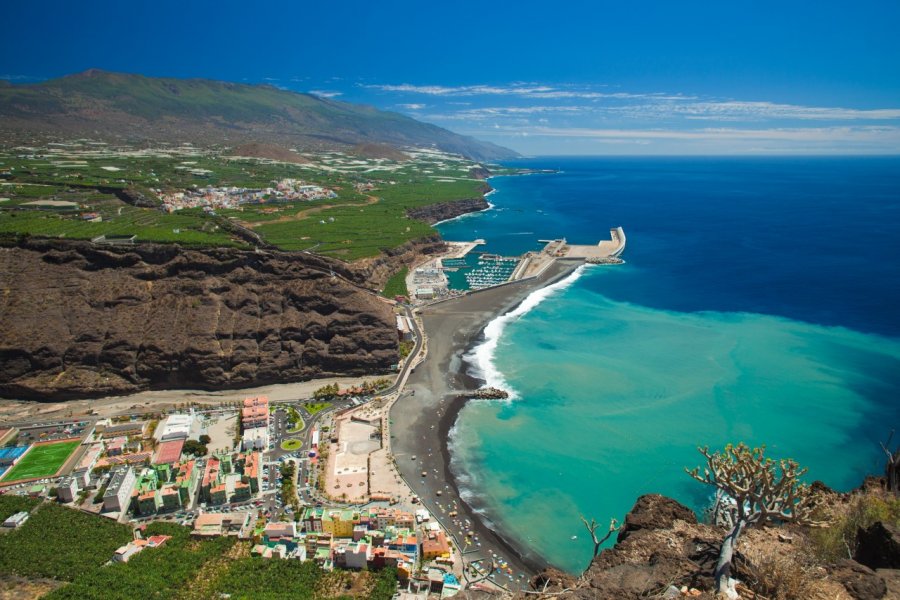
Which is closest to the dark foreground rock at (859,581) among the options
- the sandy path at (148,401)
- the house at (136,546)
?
the house at (136,546)

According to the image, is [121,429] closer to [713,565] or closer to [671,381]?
[713,565]

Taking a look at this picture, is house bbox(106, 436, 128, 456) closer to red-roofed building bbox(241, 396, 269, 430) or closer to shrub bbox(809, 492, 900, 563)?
red-roofed building bbox(241, 396, 269, 430)

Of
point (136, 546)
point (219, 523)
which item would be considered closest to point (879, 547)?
point (219, 523)

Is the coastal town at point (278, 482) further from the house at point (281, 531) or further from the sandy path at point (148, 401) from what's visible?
the sandy path at point (148, 401)

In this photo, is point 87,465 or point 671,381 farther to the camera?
point 671,381

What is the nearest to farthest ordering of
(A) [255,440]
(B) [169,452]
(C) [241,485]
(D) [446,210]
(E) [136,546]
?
(E) [136,546] → (C) [241,485] → (B) [169,452] → (A) [255,440] → (D) [446,210]

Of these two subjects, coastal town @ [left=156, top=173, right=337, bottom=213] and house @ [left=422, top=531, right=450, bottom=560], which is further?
coastal town @ [left=156, top=173, right=337, bottom=213]

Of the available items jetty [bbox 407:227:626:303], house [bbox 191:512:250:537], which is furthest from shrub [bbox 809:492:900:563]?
jetty [bbox 407:227:626:303]
